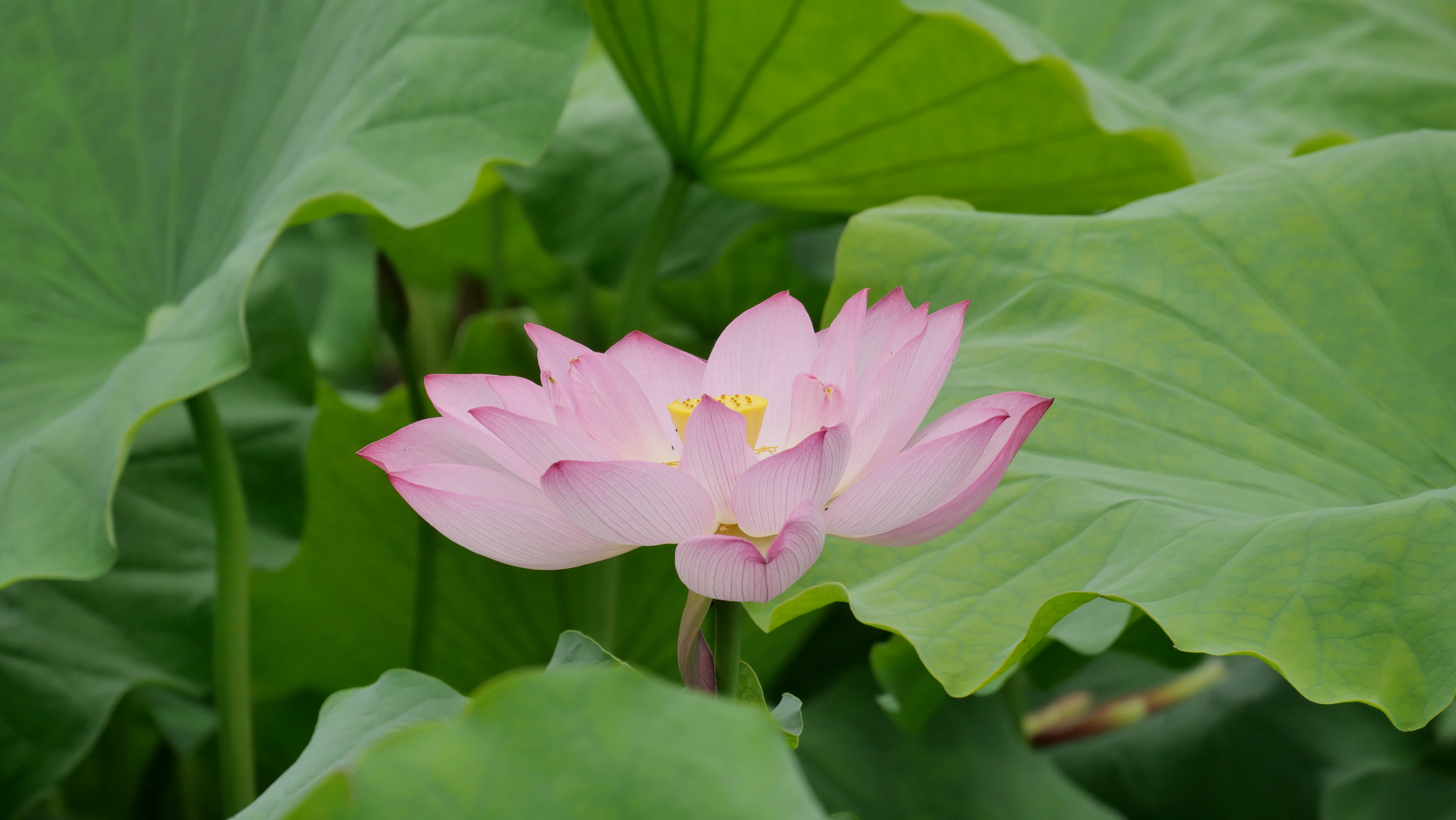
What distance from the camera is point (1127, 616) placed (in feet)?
2.06

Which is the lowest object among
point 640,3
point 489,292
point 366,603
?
point 366,603

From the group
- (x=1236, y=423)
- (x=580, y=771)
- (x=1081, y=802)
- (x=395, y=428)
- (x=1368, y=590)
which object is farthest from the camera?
(x=395, y=428)

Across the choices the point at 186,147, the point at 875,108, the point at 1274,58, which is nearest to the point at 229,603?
the point at 186,147

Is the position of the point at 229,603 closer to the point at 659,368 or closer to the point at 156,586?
the point at 156,586

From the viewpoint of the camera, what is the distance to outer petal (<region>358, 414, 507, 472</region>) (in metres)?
0.43

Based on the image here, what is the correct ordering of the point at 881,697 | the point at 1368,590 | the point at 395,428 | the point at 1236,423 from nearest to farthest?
the point at 1368,590, the point at 1236,423, the point at 881,697, the point at 395,428

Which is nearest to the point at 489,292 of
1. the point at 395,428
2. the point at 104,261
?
the point at 395,428

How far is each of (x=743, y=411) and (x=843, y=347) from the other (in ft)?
0.15

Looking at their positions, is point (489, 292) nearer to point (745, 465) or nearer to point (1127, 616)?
point (1127, 616)

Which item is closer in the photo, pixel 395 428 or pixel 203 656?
pixel 203 656

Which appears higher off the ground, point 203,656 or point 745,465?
point 745,465

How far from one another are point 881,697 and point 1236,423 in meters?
0.27

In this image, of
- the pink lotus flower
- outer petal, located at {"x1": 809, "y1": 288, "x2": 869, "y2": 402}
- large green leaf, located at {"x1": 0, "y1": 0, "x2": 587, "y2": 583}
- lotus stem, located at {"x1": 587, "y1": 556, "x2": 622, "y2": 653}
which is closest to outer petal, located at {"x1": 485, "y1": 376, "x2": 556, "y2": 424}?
the pink lotus flower

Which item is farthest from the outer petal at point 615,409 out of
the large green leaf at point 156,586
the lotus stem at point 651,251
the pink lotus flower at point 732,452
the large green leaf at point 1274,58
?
the large green leaf at point 1274,58
